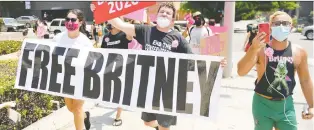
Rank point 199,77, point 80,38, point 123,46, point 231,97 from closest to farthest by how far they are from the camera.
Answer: point 199,77, point 80,38, point 123,46, point 231,97

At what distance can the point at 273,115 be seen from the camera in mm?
3422

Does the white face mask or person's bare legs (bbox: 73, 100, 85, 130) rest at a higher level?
the white face mask

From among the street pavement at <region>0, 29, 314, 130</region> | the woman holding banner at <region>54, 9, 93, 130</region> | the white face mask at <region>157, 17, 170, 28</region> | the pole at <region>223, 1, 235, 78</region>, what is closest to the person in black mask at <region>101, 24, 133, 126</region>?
the street pavement at <region>0, 29, 314, 130</region>

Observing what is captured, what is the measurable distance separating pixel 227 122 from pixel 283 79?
94.9 inches

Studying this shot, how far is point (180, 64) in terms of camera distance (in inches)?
151

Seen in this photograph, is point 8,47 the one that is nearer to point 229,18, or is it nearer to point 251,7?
point 229,18

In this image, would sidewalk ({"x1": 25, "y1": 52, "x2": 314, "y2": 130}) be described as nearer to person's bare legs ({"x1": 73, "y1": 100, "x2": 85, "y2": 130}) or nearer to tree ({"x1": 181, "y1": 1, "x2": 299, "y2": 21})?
person's bare legs ({"x1": 73, "y1": 100, "x2": 85, "y2": 130})

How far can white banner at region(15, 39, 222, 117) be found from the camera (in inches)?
146

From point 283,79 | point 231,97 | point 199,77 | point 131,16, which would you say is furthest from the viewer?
point 231,97

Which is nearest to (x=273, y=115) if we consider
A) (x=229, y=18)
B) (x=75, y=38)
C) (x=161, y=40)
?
(x=161, y=40)

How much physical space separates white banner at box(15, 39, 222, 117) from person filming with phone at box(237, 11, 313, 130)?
39 centimetres

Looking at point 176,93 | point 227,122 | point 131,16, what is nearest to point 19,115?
A: point 131,16

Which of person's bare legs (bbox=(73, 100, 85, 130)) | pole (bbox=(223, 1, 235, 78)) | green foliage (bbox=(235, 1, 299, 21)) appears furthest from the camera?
green foliage (bbox=(235, 1, 299, 21))

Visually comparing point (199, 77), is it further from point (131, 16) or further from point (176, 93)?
point (131, 16)
